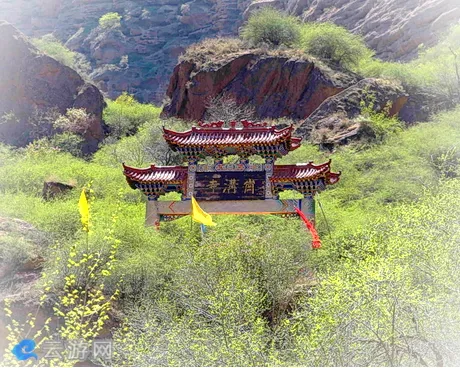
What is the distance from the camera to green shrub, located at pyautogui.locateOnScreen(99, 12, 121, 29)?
61812mm

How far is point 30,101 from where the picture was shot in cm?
3372

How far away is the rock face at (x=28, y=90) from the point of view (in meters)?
33.2

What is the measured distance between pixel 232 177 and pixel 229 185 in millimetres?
272

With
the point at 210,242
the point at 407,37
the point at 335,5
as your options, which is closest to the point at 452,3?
the point at 407,37

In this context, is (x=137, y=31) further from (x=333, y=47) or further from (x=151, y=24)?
(x=333, y=47)

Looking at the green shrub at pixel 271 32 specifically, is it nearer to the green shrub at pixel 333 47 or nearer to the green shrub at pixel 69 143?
the green shrub at pixel 333 47

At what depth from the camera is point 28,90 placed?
3366 cm

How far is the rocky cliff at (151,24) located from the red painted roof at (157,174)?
28.7 m

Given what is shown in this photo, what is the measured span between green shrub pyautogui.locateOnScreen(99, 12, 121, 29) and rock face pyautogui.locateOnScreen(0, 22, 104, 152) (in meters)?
28.9

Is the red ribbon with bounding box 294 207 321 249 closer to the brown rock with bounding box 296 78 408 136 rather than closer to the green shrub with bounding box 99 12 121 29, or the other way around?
the brown rock with bounding box 296 78 408 136

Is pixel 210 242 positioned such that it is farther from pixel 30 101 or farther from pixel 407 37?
pixel 407 37

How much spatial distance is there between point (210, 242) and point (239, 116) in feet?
55.6
